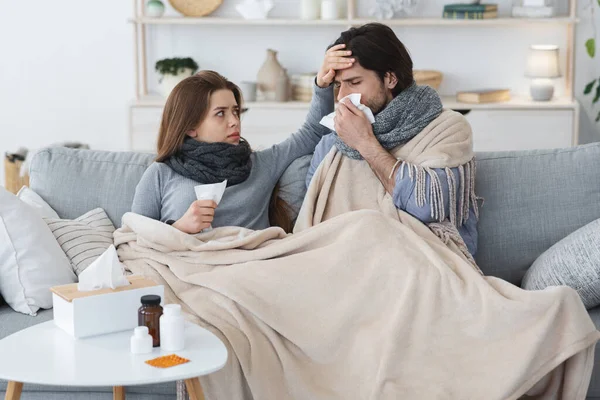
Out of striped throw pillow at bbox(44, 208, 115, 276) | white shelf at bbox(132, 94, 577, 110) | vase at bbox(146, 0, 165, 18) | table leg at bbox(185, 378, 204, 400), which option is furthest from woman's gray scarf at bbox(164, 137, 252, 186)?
vase at bbox(146, 0, 165, 18)

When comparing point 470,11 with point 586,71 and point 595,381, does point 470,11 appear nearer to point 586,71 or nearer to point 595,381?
point 586,71

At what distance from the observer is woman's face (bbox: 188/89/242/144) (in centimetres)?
270

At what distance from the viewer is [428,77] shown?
4.71 metres

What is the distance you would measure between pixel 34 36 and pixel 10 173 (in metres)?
0.84

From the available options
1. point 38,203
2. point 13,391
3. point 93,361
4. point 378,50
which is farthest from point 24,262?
point 378,50

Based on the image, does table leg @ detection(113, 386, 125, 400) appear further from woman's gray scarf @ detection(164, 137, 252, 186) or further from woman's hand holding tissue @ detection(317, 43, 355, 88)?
woman's hand holding tissue @ detection(317, 43, 355, 88)

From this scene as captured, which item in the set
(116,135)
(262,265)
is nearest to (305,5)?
(116,135)

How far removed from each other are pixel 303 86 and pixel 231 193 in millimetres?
2163

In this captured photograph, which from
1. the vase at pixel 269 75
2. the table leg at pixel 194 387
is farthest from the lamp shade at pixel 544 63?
the table leg at pixel 194 387

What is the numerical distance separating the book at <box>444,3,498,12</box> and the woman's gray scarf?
7.80 feet

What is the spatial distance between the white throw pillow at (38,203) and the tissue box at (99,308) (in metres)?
0.83

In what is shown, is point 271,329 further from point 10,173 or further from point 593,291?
point 10,173

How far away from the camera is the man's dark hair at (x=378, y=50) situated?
2695mm

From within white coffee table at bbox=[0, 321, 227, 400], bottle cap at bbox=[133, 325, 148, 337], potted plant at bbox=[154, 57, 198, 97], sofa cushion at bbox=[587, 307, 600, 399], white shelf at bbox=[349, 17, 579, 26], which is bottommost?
sofa cushion at bbox=[587, 307, 600, 399]
